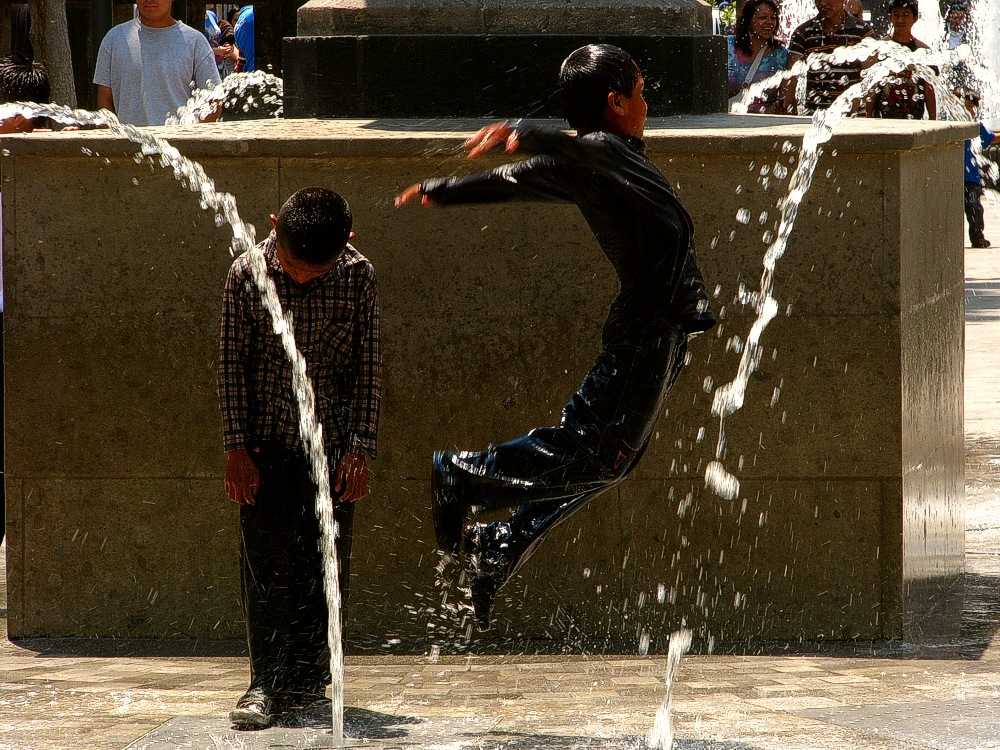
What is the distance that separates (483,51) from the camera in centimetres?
636

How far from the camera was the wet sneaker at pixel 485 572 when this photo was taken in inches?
186

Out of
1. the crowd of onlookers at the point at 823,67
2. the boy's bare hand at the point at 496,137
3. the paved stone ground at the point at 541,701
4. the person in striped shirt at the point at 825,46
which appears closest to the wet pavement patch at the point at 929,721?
the paved stone ground at the point at 541,701

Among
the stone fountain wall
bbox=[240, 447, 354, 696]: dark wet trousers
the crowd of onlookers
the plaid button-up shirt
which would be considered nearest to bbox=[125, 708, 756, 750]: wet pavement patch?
bbox=[240, 447, 354, 696]: dark wet trousers

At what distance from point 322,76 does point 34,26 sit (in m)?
7.24

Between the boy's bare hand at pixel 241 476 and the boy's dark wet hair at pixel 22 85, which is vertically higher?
the boy's dark wet hair at pixel 22 85

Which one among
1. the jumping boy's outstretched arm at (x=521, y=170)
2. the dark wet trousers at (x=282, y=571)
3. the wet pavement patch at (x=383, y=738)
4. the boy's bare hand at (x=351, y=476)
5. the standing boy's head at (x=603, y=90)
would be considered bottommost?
the wet pavement patch at (x=383, y=738)

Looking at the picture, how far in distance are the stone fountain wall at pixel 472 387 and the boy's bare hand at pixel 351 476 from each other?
97 cm

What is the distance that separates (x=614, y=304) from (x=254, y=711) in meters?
1.57

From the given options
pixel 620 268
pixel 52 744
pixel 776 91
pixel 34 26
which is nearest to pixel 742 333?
pixel 620 268

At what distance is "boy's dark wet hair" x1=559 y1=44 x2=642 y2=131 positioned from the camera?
15.2 feet

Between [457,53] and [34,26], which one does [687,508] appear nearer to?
[457,53]

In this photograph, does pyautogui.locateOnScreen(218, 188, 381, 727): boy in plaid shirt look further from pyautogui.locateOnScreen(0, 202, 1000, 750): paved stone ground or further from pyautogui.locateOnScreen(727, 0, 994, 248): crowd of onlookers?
pyautogui.locateOnScreen(727, 0, 994, 248): crowd of onlookers

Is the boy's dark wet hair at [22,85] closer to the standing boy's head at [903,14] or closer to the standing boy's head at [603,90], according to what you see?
the standing boy's head at [603,90]

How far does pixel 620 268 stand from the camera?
4.68 m
